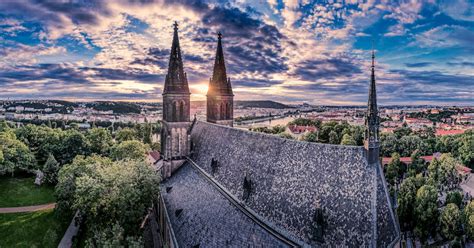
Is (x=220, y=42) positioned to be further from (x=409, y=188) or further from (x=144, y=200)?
(x=409, y=188)

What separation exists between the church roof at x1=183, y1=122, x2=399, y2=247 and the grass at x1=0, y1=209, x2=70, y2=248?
25280 mm

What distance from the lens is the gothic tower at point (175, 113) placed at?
39.8 meters

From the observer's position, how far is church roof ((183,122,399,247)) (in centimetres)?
1695

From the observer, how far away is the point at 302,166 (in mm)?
20922

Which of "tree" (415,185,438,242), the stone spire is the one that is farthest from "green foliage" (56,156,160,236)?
"tree" (415,185,438,242)

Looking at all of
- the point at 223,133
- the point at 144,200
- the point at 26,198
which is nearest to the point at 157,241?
the point at 144,200

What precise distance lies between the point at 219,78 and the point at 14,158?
50382 millimetres

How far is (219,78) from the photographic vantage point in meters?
45.4

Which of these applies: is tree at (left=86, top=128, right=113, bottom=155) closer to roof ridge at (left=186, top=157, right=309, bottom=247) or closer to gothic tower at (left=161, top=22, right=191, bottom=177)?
gothic tower at (left=161, top=22, right=191, bottom=177)

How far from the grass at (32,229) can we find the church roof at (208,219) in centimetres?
1712

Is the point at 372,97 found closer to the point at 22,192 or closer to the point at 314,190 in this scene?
the point at 314,190

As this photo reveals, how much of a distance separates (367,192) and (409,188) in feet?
137

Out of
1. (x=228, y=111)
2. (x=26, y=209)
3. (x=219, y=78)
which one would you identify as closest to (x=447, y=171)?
(x=228, y=111)

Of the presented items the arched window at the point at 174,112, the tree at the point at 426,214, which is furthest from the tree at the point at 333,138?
the arched window at the point at 174,112
